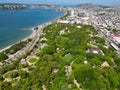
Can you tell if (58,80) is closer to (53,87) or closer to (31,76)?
(53,87)

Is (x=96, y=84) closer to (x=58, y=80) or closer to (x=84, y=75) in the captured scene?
(x=84, y=75)

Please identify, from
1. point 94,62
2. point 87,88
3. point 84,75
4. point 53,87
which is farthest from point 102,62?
point 53,87

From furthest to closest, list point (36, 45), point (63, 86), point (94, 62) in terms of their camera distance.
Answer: point (36, 45)
point (94, 62)
point (63, 86)

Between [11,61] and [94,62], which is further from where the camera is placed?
[11,61]

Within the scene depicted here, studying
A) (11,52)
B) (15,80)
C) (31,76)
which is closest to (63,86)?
(31,76)

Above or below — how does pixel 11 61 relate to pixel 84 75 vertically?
below

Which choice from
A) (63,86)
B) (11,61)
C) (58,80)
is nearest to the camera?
(63,86)

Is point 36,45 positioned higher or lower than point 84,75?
lower

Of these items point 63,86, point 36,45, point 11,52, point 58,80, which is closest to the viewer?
point 63,86

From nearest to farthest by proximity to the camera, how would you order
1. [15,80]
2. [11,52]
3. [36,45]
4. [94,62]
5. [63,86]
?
[63,86] < [15,80] < [94,62] < [11,52] < [36,45]
